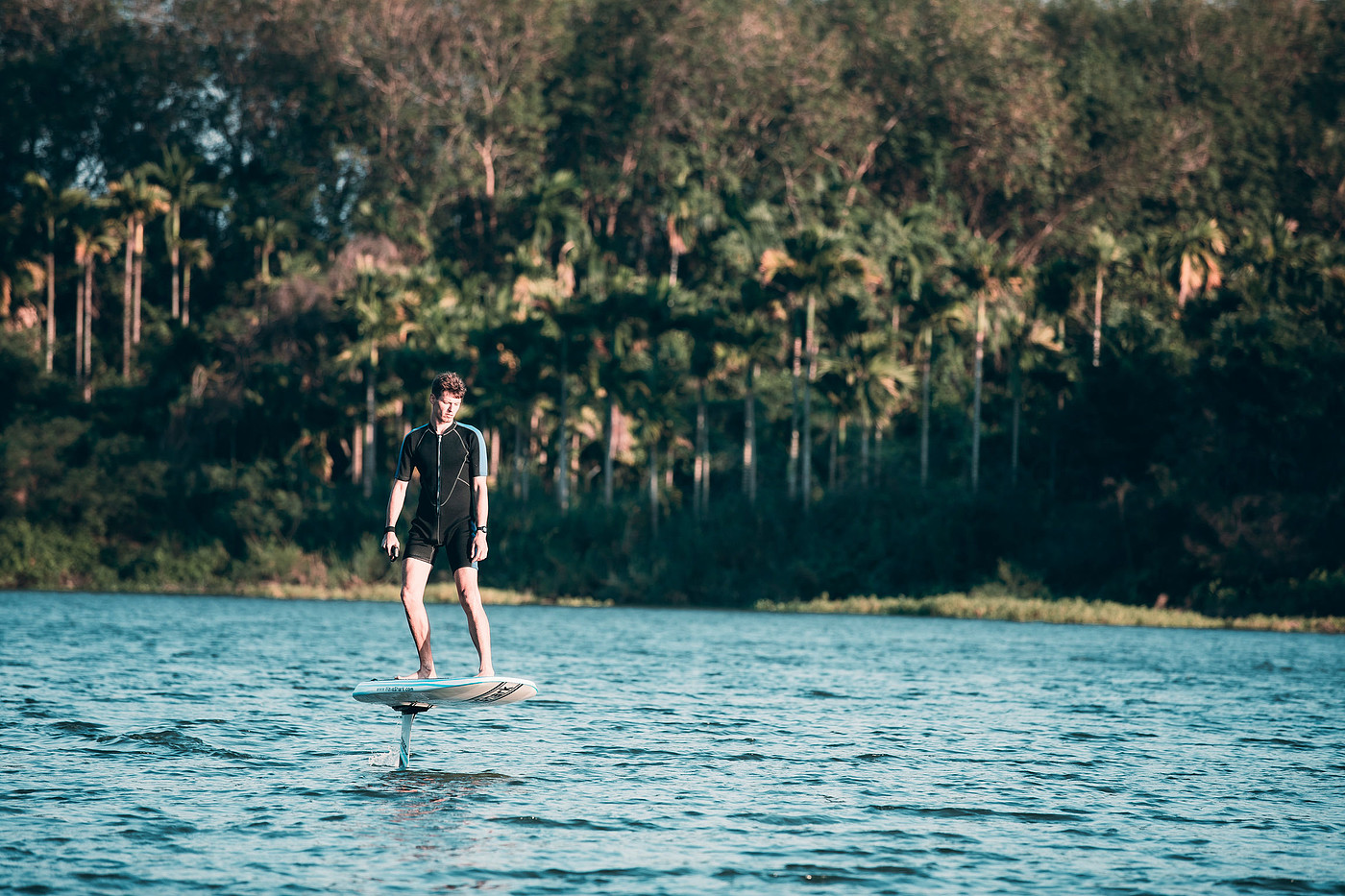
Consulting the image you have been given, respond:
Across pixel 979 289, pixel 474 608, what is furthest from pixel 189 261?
pixel 474 608

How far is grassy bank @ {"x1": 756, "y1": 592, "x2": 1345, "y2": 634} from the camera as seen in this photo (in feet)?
155

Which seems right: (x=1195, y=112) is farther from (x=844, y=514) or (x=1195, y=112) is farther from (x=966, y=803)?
(x=966, y=803)

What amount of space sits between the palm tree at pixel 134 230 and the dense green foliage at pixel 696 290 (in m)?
0.31

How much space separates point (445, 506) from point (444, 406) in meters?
0.90

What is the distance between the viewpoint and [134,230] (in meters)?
75.7

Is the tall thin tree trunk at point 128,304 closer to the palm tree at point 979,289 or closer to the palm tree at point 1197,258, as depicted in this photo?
the palm tree at point 979,289

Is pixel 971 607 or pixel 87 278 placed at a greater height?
pixel 87 278

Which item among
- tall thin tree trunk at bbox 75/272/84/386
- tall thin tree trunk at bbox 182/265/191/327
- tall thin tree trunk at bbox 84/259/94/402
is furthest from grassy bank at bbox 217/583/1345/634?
tall thin tree trunk at bbox 182/265/191/327

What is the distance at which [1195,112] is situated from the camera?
79.9 meters

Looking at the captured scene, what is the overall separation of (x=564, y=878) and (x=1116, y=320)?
191 feet

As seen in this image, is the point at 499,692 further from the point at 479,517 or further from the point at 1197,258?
the point at 1197,258

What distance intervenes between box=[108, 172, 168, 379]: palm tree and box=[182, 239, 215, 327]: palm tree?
218 centimetres

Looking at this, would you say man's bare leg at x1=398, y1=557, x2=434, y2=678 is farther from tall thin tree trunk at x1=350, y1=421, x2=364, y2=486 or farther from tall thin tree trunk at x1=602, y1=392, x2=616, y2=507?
tall thin tree trunk at x1=350, y1=421, x2=364, y2=486

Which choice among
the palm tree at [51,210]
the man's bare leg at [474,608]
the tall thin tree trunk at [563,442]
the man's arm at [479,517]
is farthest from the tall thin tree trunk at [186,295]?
the man's bare leg at [474,608]
